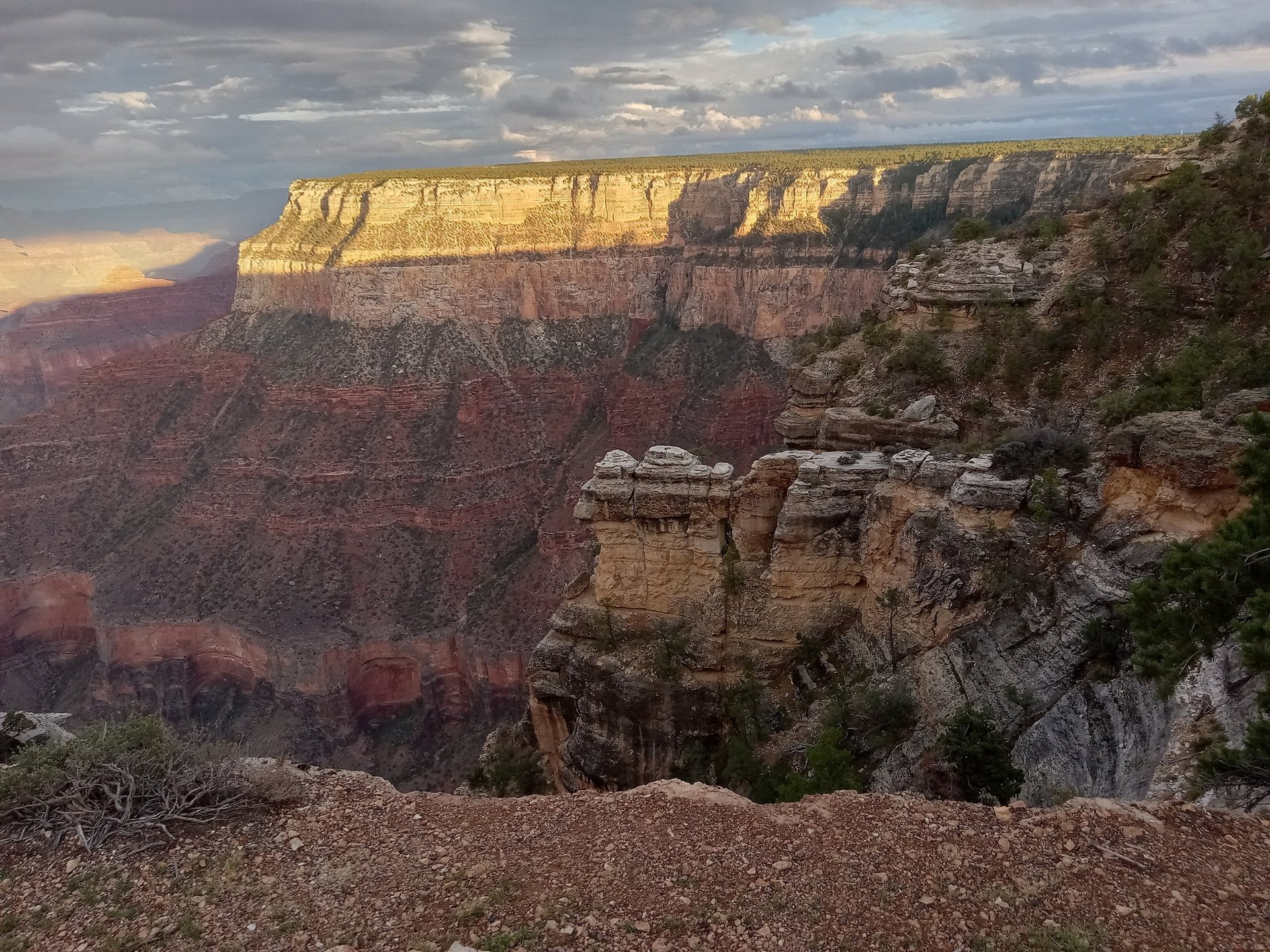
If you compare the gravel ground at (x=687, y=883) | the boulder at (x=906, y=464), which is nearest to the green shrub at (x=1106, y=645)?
the gravel ground at (x=687, y=883)

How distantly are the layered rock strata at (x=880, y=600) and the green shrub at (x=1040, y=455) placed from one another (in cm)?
32

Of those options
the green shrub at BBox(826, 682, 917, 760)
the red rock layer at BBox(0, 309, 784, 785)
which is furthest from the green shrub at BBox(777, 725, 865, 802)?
the red rock layer at BBox(0, 309, 784, 785)

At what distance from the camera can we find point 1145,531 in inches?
436

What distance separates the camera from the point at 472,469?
1764 inches

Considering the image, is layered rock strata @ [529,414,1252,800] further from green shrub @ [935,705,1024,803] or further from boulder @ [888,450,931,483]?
green shrub @ [935,705,1024,803]

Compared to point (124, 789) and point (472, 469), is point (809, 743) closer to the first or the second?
point (124, 789)

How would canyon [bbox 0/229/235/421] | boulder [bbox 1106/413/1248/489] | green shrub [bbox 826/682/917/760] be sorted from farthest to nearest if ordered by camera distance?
canyon [bbox 0/229/235/421], green shrub [bbox 826/682/917/760], boulder [bbox 1106/413/1248/489]

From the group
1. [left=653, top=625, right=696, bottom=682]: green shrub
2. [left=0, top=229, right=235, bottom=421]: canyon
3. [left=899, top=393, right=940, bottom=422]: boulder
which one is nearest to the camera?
[left=899, top=393, right=940, bottom=422]: boulder

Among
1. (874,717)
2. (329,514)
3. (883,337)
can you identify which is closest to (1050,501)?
(874,717)

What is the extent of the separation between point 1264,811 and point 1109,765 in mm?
2398

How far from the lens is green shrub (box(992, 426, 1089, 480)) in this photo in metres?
12.6

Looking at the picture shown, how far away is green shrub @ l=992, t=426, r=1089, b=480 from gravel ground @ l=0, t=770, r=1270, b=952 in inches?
249

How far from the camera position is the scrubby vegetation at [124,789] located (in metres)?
7.98

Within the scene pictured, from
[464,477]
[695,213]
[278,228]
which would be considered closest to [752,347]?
[695,213]
